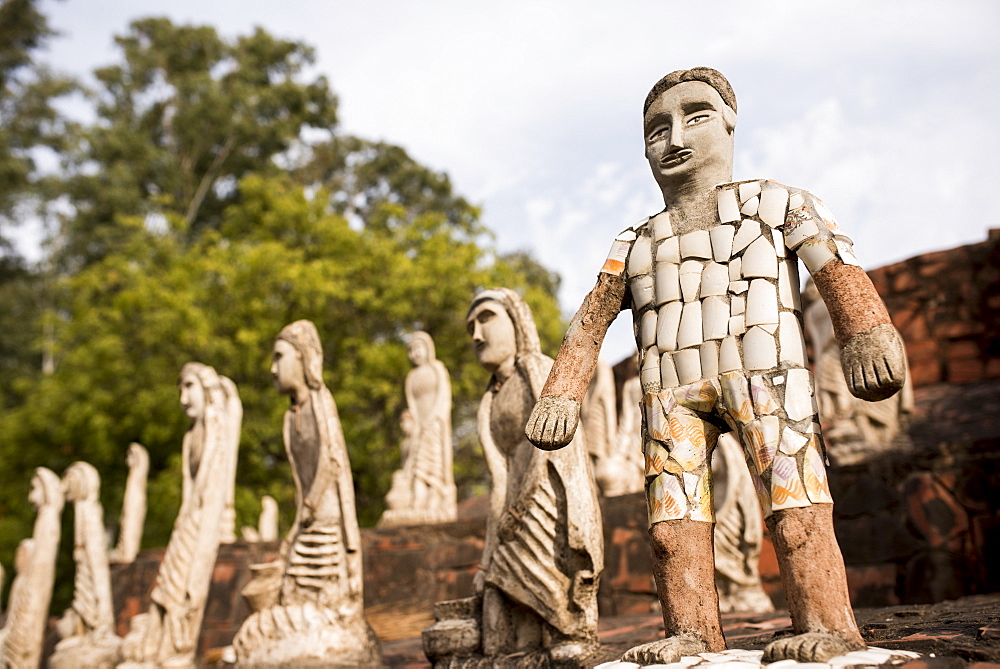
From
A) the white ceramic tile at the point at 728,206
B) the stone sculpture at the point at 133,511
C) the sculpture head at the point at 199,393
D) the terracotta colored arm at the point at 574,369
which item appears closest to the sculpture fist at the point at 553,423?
the terracotta colored arm at the point at 574,369

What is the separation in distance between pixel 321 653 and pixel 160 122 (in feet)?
71.6

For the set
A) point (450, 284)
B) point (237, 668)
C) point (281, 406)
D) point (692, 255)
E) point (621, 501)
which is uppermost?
point (450, 284)

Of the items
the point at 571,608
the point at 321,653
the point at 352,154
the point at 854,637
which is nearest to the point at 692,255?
the point at 854,637

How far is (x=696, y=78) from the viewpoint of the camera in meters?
3.51

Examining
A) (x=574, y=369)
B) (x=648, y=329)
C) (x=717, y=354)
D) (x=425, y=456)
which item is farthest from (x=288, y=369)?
(x=425, y=456)

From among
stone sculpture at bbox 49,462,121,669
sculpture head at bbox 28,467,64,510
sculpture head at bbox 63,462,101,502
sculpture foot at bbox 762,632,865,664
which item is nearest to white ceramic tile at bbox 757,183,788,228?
sculpture foot at bbox 762,632,865,664

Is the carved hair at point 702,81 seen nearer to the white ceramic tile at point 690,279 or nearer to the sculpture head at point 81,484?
the white ceramic tile at point 690,279

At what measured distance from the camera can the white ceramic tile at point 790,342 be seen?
3127 millimetres

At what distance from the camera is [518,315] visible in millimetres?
4816

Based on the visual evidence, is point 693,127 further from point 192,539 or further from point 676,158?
point 192,539

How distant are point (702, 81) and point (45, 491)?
8.19 meters

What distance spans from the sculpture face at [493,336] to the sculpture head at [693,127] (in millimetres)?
1477

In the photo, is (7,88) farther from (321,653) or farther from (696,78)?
(696,78)

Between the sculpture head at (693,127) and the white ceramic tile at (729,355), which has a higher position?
the sculpture head at (693,127)
